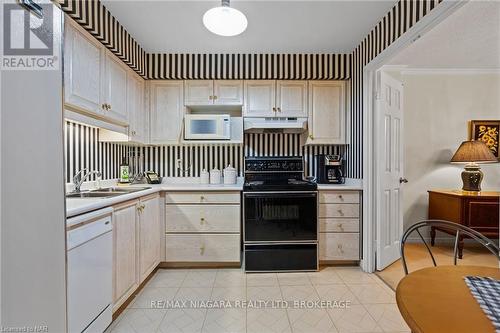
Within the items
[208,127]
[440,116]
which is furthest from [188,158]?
[440,116]

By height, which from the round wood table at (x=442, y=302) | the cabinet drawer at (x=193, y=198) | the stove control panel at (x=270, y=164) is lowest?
the round wood table at (x=442, y=302)

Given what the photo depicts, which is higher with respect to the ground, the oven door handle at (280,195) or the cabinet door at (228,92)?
the cabinet door at (228,92)

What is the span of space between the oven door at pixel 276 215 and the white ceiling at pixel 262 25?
5.27ft

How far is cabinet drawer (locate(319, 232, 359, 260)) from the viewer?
265 centimetres

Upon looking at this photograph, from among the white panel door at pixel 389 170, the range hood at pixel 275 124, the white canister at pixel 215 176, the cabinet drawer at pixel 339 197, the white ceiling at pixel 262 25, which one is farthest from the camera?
the white canister at pixel 215 176

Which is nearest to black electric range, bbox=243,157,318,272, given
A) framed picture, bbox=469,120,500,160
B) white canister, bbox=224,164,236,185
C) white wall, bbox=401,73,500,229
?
white canister, bbox=224,164,236,185

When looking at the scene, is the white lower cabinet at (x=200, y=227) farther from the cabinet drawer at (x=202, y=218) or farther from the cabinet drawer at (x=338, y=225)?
the cabinet drawer at (x=338, y=225)

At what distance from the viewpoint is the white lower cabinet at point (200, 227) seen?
8.57 ft

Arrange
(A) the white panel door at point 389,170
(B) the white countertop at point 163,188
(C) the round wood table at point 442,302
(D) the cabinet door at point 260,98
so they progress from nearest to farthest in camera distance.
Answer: (C) the round wood table at point 442,302 → (B) the white countertop at point 163,188 → (A) the white panel door at point 389,170 → (D) the cabinet door at point 260,98

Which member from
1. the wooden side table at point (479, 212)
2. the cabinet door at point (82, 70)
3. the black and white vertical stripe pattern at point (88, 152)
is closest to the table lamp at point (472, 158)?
the wooden side table at point (479, 212)

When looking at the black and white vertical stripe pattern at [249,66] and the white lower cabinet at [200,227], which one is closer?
the white lower cabinet at [200,227]

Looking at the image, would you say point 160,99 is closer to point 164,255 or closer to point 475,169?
point 164,255

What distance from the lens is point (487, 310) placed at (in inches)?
26.5

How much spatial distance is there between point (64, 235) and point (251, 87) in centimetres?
238
